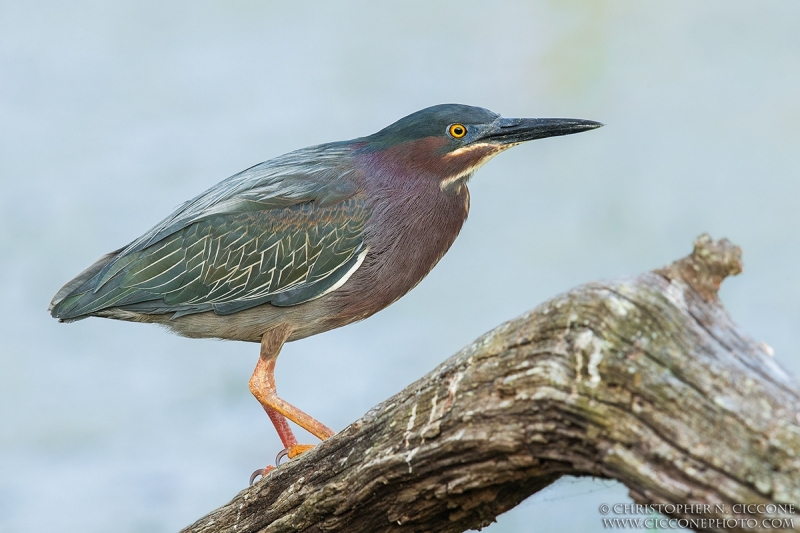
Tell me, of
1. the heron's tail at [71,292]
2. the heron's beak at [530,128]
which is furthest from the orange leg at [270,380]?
the heron's beak at [530,128]

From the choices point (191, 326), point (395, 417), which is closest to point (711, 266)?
point (395, 417)

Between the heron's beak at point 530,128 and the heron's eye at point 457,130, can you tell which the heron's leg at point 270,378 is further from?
the heron's beak at point 530,128

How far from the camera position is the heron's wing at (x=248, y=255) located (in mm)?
4500

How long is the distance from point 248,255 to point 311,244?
0.36 meters

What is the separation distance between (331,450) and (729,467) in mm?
1385

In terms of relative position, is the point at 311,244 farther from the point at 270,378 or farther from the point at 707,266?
the point at 707,266

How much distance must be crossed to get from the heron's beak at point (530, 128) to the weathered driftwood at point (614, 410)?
2115 mm

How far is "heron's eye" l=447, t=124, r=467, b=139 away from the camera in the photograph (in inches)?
182

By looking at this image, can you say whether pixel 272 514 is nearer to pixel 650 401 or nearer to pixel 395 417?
pixel 395 417

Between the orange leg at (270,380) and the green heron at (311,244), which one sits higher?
the green heron at (311,244)

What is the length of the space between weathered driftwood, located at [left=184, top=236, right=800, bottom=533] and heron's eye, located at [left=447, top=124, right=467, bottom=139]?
2.12 meters

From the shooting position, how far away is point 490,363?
251 centimetres

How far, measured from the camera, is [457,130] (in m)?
4.62

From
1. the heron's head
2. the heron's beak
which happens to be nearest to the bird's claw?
the heron's head
